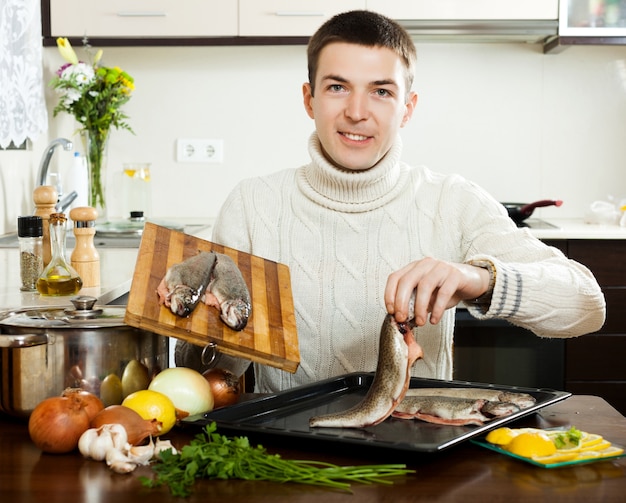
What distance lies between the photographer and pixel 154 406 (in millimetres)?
1149

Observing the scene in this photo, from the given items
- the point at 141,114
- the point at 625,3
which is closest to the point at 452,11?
the point at 625,3

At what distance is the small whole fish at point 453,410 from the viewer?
116 cm

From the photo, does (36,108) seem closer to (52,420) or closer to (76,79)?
(76,79)

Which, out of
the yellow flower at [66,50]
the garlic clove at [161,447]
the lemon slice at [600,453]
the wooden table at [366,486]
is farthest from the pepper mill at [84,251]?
the yellow flower at [66,50]

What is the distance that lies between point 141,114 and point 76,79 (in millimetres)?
427

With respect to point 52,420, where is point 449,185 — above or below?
above

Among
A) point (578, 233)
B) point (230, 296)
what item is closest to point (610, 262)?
point (578, 233)

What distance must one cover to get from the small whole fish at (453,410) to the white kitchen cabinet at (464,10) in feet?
7.65

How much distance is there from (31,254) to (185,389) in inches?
35.0

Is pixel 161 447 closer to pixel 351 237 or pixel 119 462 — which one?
pixel 119 462

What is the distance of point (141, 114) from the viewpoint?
3.70 meters

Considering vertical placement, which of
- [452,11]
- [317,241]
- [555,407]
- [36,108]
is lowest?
[555,407]

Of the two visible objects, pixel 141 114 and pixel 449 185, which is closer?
pixel 449 185

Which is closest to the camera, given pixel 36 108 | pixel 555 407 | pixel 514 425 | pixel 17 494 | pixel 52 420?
pixel 17 494
